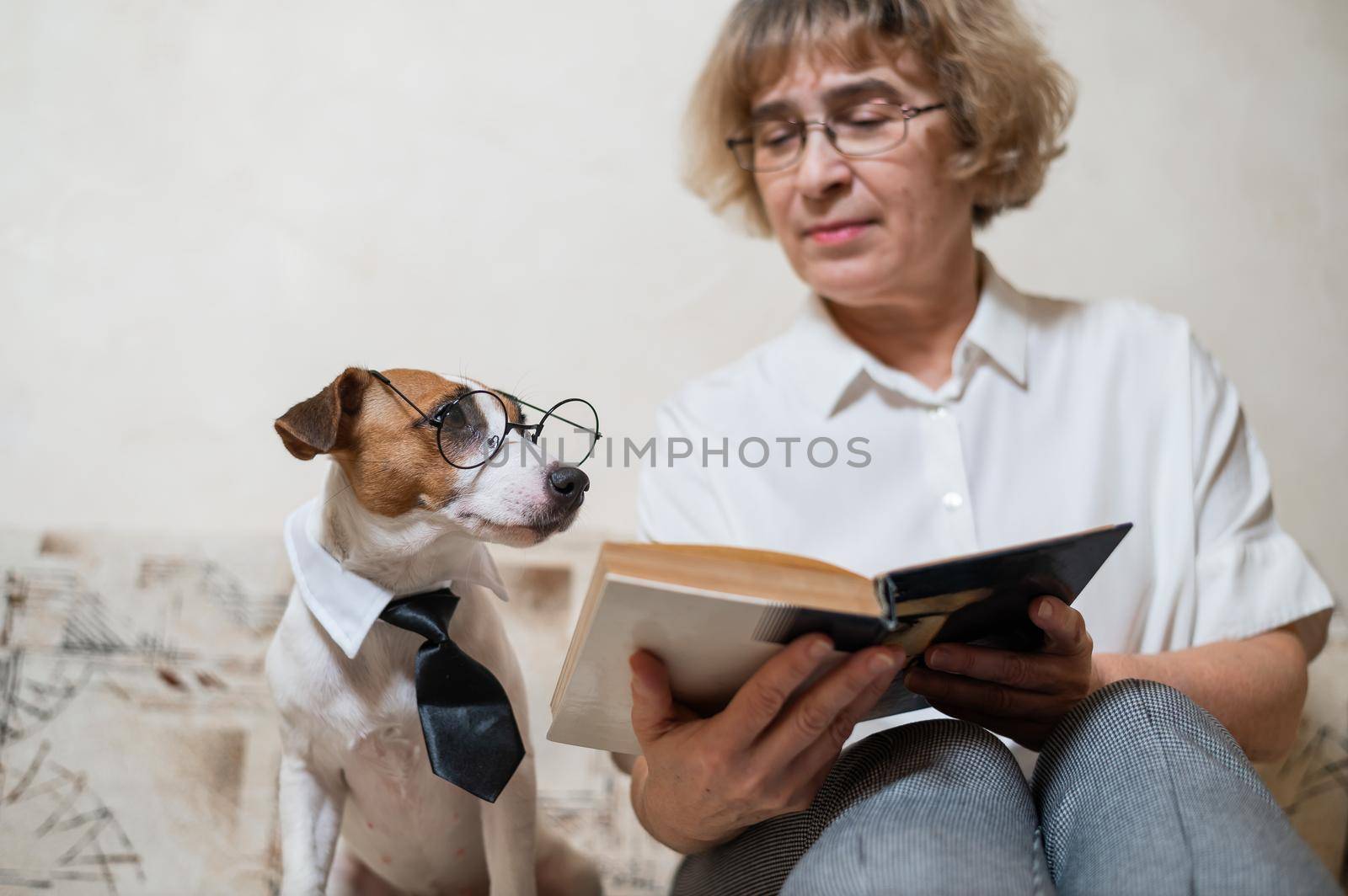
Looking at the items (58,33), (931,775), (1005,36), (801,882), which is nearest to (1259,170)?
(1005,36)

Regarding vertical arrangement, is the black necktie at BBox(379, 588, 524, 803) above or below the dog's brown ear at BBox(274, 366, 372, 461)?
below

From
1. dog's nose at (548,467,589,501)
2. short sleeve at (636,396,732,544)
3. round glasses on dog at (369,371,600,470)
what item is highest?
round glasses on dog at (369,371,600,470)

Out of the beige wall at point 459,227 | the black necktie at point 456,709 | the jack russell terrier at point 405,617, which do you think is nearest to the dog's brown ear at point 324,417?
the jack russell terrier at point 405,617

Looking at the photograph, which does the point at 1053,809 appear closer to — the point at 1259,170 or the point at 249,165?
the point at 249,165

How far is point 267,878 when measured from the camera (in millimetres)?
1144

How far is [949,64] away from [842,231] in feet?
0.80

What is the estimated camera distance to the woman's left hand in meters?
0.75

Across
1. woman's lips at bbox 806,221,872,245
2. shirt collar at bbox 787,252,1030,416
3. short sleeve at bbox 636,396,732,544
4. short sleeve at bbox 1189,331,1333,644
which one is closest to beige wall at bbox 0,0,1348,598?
short sleeve at bbox 636,396,732,544

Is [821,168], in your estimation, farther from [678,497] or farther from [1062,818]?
[1062,818]

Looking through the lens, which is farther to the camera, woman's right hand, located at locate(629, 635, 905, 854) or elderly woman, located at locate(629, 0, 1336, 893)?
elderly woman, located at locate(629, 0, 1336, 893)

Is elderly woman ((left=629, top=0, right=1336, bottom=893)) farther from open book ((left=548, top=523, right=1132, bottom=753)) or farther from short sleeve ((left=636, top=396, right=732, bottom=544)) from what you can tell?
open book ((left=548, top=523, right=1132, bottom=753))

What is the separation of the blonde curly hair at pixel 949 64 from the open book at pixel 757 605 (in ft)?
2.22

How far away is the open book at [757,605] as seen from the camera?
0.59 m

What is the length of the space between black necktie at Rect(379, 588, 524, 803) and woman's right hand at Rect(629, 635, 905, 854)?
11 centimetres
